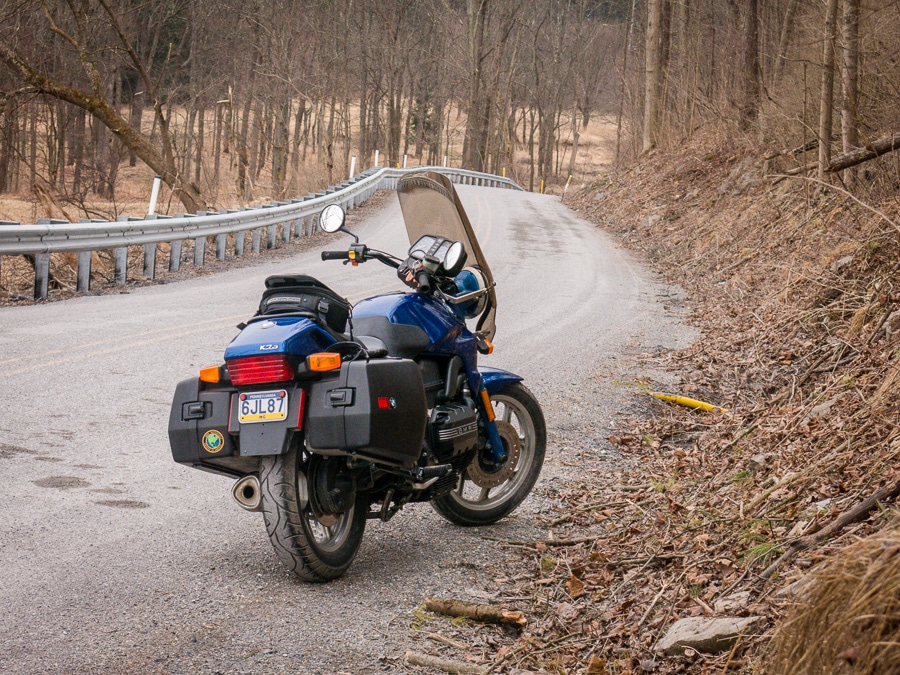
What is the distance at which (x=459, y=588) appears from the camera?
4.80 m


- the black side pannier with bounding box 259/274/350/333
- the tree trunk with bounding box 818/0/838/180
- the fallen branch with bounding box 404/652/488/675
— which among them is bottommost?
the fallen branch with bounding box 404/652/488/675

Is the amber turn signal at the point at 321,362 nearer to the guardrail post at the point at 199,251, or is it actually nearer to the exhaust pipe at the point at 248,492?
the exhaust pipe at the point at 248,492

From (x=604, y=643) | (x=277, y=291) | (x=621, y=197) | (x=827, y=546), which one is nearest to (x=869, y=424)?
(x=827, y=546)

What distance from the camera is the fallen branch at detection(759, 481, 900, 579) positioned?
13.0 feet

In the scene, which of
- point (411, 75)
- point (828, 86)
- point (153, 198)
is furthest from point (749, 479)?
point (411, 75)

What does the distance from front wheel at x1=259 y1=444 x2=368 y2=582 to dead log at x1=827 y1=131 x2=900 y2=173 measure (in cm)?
805

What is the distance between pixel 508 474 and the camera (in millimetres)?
5848

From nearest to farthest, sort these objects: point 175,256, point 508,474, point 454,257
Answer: point 454,257 → point 508,474 → point 175,256

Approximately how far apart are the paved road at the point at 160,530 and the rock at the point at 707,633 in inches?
44.2

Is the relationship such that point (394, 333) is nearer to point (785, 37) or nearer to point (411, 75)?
point (785, 37)

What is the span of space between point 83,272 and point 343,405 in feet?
32.5

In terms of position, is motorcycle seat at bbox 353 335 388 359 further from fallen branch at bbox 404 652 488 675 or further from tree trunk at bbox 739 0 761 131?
tree trunk at bbox 739 0 761 131

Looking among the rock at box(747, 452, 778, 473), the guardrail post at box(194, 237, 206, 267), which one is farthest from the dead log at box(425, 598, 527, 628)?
the guardrail post at box(194, 237, 206, 267)

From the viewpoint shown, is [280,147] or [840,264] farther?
[280,147]
